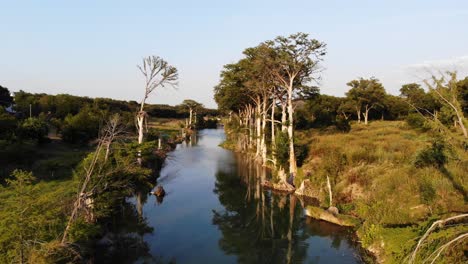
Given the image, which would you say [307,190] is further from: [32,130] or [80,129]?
[80,129]

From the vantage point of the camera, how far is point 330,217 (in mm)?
22625

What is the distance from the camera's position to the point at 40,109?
67312 millimetres

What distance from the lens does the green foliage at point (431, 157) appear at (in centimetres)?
2275

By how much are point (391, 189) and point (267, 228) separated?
8.00 m

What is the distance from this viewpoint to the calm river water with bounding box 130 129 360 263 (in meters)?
18.0

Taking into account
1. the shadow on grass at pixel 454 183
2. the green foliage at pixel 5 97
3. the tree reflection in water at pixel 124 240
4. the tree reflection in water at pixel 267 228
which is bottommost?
the tree reflection in water at pixel 267 228

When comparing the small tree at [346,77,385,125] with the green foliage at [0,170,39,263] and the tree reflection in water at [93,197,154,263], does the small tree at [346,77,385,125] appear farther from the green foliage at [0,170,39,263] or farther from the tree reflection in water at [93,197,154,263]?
the green foliage at [0,170,39,263]

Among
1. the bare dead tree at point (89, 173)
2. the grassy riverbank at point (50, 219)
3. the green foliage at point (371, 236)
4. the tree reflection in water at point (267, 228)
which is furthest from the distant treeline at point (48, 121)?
Answer: the green foliage at point (371, 236)

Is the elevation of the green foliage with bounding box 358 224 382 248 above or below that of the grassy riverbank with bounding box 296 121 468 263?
below

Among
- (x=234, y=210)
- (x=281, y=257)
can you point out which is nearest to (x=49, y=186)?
(x=234, y=210)

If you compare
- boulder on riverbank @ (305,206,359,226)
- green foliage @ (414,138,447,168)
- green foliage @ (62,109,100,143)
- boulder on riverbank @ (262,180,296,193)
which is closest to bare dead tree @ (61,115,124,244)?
boulder on riverbank @ (305,206,359,226)

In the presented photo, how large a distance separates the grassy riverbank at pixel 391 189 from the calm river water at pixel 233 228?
6.88ft

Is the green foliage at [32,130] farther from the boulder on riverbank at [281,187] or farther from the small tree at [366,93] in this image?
the small tree at [366,93]

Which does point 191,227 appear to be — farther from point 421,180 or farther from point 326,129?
point 326,129
